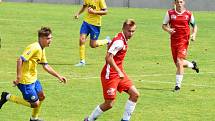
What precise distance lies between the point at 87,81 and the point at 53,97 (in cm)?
232

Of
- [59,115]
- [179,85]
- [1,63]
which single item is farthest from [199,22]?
[59,115]

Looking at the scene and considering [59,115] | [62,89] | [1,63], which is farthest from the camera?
[1,63]

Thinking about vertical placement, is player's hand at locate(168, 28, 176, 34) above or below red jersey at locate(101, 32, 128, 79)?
below

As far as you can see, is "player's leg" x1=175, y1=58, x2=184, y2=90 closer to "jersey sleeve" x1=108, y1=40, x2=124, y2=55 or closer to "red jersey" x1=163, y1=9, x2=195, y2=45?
"red jersey" x1=163, y1=9, x2=195, y2=45

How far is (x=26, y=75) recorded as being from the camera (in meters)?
10.7

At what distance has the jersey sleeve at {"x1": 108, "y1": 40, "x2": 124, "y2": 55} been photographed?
10.6 meters

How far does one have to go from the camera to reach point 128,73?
17.2 meters

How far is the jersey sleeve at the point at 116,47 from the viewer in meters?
10.6

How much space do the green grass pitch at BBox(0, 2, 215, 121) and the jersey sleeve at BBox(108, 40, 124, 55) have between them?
155 centimetres

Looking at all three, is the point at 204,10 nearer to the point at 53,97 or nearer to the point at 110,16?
the point at 110,16

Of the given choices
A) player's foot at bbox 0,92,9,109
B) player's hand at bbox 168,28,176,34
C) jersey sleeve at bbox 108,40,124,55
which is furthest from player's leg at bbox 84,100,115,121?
player's hand at bbox 168,28,176,34

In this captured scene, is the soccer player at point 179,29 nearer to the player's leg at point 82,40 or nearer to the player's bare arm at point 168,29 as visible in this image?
the player's bare arm at point 168,29

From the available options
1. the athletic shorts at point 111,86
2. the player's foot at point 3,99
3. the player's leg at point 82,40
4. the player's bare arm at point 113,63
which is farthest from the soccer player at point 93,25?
the player's bare arm at point 113,63

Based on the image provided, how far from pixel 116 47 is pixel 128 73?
6668 mm
